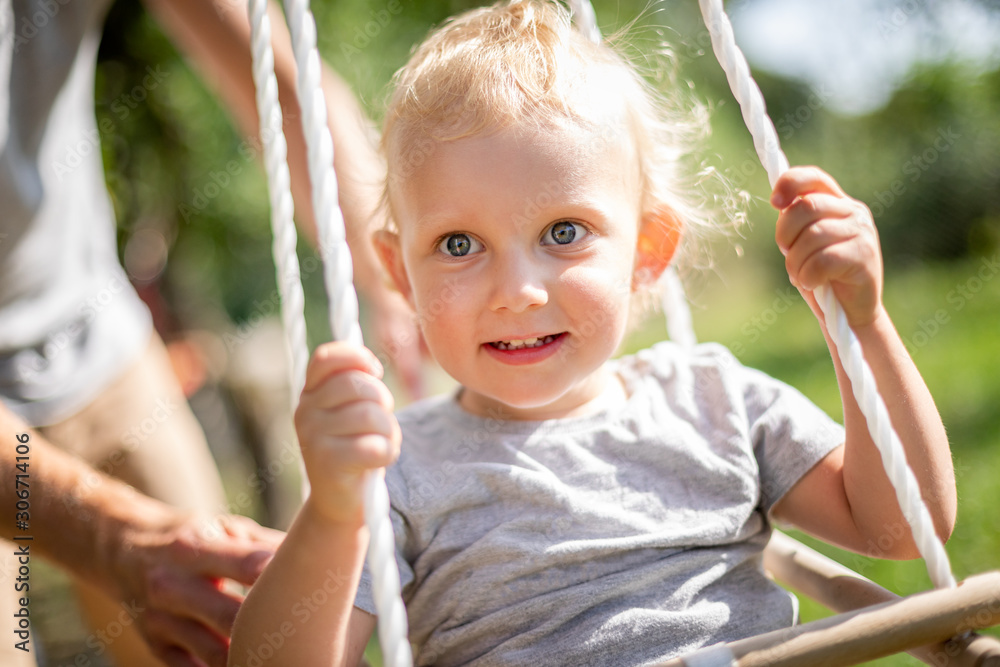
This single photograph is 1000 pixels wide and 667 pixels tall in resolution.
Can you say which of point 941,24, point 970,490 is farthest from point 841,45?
point 970,490

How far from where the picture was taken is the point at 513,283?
887mm

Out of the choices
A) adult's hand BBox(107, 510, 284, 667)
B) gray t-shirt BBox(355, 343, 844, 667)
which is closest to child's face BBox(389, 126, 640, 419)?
gray t-shirt BBox(355, 343, 844, 667)

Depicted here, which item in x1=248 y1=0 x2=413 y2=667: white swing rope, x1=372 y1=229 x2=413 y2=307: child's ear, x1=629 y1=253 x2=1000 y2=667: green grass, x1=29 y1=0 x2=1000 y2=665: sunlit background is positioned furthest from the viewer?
x1=29 y1=0 x2=1000 y2=665: sunlit background

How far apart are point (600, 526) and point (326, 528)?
348 mm

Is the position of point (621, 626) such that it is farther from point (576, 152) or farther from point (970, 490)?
point (970, 490)

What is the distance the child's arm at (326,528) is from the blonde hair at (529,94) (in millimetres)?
353

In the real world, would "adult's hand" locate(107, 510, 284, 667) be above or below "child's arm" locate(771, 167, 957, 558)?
below

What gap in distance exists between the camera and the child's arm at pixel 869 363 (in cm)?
80

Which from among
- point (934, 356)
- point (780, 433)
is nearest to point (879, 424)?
point (780, 433)

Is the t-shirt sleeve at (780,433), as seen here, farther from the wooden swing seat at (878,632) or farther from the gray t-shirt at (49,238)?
the gray t-shirt at (49,238)

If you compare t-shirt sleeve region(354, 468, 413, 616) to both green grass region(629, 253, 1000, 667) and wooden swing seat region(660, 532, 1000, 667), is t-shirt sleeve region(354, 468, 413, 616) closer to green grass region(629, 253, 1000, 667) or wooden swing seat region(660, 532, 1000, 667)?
wooden swing seat region(660, 532, 1000, 667)

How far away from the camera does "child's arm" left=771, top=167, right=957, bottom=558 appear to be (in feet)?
2.61

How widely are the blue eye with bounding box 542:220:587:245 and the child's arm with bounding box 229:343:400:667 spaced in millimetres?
294

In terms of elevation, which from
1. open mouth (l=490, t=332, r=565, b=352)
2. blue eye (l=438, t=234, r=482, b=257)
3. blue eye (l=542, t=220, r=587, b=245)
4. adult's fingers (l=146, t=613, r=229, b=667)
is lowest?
adult's fingers (l=146, t=613, r=229, b=667)
